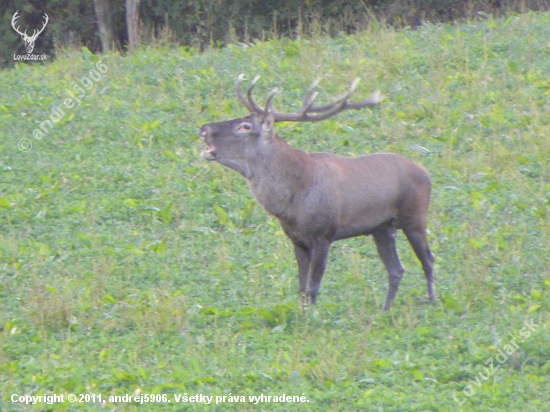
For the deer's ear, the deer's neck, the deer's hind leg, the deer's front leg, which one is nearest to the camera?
the deer's front leg

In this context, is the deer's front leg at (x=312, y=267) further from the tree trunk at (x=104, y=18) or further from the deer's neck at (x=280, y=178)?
the tree trunk at (x=104, y=18)

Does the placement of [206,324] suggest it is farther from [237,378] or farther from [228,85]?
[228,85]

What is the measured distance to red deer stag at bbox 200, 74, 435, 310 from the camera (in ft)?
24.4

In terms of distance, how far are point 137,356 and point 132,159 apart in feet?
15.7

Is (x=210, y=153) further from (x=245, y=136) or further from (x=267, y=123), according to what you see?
(x=267, y=123)

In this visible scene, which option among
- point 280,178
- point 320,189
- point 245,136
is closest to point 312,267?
point 320,189

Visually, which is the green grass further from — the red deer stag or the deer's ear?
the deer's ear

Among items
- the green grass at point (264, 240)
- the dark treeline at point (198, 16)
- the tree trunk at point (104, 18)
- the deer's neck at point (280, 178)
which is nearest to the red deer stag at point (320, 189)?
the deer's neck at point (280, 178)

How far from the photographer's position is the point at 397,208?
7.71m

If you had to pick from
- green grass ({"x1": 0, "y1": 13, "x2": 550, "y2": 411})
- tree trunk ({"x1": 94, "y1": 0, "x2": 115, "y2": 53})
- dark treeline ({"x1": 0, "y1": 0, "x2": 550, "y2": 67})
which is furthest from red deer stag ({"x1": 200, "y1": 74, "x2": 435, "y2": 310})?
tree trunk ({"x1": 94, "y1": 0, "x2": 115, "y2": 53})

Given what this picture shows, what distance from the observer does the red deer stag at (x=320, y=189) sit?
24.4ft

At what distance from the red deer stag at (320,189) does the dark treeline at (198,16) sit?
45.9 feet

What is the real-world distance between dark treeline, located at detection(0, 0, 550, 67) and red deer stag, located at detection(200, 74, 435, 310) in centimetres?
1400

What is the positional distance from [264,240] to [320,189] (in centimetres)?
190
